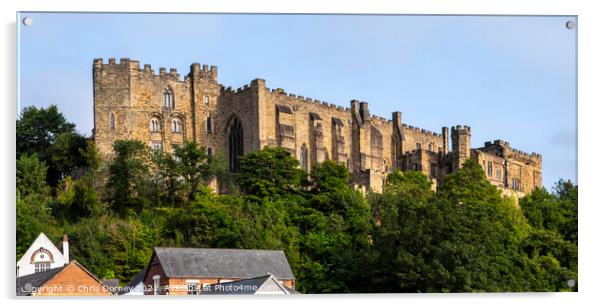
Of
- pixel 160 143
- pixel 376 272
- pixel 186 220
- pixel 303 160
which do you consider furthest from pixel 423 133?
pixel 376 272

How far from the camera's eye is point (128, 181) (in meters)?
38.8

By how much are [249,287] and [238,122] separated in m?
23.8

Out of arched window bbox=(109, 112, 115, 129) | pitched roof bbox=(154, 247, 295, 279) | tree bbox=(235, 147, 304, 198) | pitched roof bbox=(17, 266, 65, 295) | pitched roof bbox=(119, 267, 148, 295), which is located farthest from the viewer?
arched window bbox=(109, 112, 115, 129)

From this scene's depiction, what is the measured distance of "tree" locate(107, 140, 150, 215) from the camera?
38219 millimetres

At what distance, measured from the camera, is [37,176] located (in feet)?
116

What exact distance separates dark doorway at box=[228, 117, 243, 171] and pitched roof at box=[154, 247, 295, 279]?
17.0m

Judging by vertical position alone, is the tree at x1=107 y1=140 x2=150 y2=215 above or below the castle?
below

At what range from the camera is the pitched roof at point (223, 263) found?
24328mm

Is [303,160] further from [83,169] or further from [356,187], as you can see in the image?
[83,169]

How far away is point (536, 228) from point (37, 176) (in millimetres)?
14928

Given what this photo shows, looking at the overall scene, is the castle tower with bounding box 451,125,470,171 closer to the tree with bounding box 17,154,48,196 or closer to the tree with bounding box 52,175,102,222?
the tree with bounding box 52,175,102,222

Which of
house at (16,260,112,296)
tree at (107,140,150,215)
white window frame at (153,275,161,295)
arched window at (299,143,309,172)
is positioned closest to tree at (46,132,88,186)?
tree at (107,140,150,215)

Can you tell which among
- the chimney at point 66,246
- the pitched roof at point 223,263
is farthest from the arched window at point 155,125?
the pitched roof at point 223,263

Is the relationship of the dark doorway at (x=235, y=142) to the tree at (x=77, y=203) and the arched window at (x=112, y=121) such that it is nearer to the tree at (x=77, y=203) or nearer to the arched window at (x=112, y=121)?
the arched window at (x=112, y=121)
